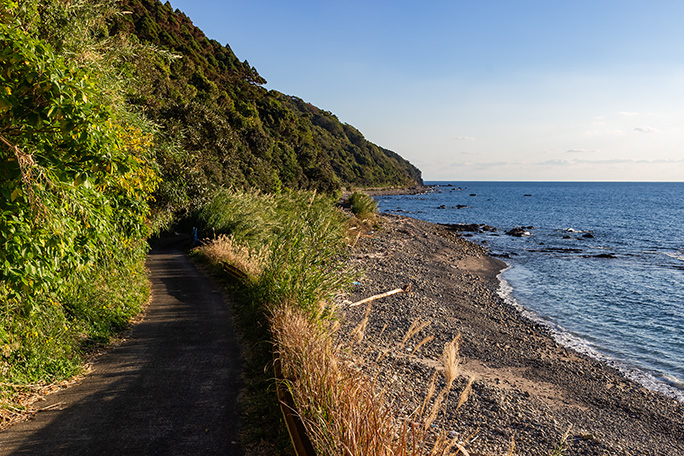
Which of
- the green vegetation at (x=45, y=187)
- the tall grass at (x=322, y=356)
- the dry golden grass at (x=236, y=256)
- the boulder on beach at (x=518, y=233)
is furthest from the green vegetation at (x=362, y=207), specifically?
the green vegetation at (x=45, y=187)

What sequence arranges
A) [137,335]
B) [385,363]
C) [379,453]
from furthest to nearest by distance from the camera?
1. [385,363]
2. [137,335]
3. [379,453]

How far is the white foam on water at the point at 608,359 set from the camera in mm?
11180

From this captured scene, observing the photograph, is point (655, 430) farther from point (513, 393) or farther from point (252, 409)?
point (252, 409)

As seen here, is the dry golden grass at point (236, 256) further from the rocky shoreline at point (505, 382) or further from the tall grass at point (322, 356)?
the rocky shoreline at point (505, 382)

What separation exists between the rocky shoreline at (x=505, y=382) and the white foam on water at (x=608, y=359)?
403 millimetres

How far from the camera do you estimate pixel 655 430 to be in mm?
9039

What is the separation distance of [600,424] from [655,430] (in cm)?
133

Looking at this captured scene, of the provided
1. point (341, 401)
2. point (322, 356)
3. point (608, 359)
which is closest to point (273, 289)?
point (322, 356)

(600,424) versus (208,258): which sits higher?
(208,258)

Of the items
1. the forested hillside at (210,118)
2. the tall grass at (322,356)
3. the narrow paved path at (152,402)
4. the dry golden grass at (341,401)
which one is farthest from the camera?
the forested hillside at (210,118)

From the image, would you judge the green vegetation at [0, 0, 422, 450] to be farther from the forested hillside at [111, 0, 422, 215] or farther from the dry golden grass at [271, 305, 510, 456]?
the forested hillside at [111, 0, 422, 215]

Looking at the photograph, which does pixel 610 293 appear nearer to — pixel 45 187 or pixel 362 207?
pixel 362 207

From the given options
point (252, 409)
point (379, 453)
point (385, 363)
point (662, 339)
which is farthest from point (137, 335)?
point (662, 339)

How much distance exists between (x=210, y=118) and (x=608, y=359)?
2168 cm
